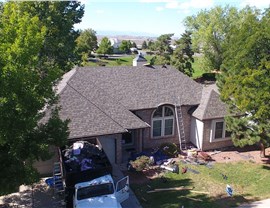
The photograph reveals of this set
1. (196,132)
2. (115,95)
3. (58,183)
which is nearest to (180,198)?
(58,183)

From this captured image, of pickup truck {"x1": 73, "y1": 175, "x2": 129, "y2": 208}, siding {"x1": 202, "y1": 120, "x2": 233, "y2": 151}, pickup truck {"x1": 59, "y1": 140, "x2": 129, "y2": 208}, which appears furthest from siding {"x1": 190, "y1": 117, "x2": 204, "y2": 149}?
pickup truck {"x1": 73, "y1": 175, "x2": 129, "y2": 208}

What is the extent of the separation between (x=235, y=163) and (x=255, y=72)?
22.8 feet

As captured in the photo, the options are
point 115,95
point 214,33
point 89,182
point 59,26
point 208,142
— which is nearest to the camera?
point 89,182

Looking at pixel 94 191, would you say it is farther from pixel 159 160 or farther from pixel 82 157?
pixel 159 160

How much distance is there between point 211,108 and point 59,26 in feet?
67.0

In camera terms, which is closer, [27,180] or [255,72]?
[27,180]

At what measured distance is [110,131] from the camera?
20.2 meters

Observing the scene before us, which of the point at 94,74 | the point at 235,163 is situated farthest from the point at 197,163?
the point at 94,74

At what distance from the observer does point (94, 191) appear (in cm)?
1527

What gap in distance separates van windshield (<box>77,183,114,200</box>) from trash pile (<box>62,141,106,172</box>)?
7.28 feet

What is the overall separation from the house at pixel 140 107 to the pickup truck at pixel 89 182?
2.86m

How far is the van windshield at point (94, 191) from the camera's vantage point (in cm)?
1507

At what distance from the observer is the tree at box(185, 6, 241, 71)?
53.4 m

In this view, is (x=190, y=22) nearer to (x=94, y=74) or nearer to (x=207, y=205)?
(x=94, y=74)
